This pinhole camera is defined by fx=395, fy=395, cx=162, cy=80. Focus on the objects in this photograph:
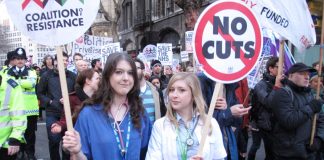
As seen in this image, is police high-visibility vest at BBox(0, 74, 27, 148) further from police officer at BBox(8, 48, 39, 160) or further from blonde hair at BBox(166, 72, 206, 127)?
police officer at BBox(8, 48, 39, 160)

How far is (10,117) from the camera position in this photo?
3969 millimetres

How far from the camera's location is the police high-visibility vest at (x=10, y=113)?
390 centimetres

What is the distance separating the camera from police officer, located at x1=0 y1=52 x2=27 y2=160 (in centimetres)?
389

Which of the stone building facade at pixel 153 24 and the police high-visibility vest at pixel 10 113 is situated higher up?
the stone building facade at pixel 153 24

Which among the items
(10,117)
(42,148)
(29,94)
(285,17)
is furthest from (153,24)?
(10,117)

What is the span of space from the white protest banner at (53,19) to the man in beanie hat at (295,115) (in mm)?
2476

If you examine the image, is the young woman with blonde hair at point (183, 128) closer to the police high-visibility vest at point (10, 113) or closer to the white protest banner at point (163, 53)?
the police high-visibility vest at point (10, 113)

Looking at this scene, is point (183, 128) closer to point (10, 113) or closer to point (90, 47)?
point (10, 113)

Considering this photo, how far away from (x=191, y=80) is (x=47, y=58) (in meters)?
5.67

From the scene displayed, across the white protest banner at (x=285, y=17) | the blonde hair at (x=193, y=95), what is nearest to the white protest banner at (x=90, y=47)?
the white protest banner at (x=285, y=17)

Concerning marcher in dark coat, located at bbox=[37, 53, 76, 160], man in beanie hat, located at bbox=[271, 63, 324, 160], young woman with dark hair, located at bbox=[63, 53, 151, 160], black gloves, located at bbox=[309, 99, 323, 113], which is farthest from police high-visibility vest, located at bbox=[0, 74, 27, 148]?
black gloves, located at bbox=[309, 99, 323, 113]

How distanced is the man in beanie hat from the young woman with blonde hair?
1535 millimetres

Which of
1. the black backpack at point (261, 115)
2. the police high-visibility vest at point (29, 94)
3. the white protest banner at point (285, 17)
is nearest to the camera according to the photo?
the white protest banner at point (285, 17)

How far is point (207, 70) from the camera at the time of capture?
2.90 m
